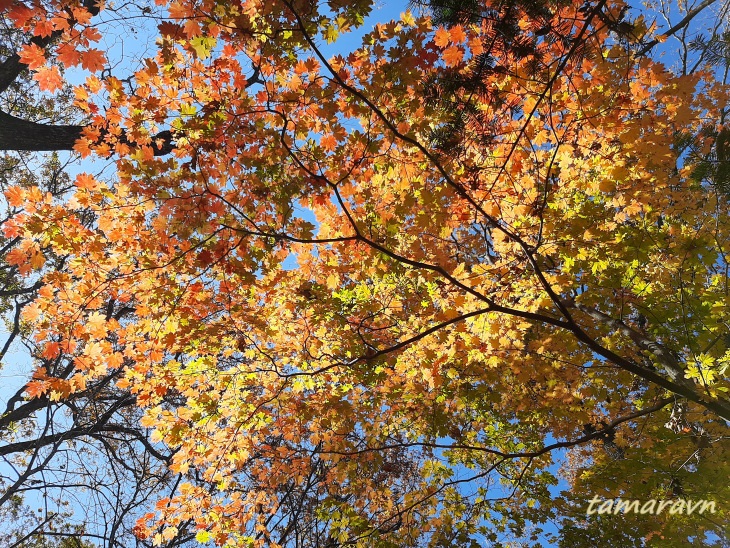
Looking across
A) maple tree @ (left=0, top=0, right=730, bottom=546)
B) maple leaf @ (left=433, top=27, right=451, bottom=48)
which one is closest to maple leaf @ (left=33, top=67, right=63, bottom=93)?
maple tree @ (left=0, top=0, right=730, bottom=546)

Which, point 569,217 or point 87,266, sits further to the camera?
point 569,217

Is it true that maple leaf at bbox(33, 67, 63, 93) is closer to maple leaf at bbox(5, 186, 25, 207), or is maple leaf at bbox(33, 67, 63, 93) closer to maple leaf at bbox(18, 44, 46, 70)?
maple leaf at bbox(18, 44, 46, 70)

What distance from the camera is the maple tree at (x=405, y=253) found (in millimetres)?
3500

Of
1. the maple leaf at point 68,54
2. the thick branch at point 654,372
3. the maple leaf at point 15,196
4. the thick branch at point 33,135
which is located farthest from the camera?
the thick branch at point 33,135

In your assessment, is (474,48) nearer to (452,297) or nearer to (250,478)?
(452,297)

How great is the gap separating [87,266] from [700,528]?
7.93 m

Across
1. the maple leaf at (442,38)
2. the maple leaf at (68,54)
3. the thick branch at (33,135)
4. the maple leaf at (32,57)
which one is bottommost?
the maple leaf at (68,54)

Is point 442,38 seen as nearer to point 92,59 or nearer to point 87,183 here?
point 92,59

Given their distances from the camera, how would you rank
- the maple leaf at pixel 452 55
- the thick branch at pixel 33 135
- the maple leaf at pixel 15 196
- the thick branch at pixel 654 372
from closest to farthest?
the thick branch at pixel 654 372, the maple leaf at pixel 452 55, the maple leaf at pixel 15 196, the thick branch at pixel 33 135

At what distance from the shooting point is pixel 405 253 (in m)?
6.77

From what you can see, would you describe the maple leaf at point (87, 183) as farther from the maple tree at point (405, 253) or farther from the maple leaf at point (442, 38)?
the maple leaf at point (442, 38)

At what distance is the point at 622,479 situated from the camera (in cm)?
504

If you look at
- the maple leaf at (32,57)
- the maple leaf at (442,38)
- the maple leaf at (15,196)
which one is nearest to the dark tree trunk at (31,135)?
the maple leaf at (15,196)

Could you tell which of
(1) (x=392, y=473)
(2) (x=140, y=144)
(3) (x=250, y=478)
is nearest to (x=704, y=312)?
(1) (x=392, y=473)
